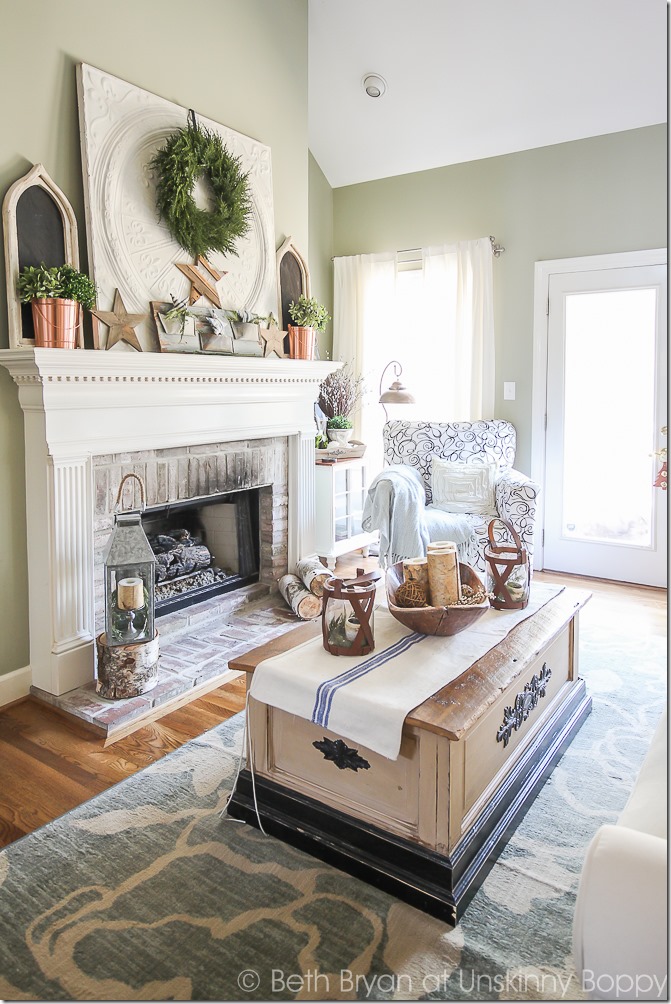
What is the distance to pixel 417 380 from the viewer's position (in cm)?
508

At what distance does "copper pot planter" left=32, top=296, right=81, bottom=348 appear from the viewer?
8.41ft

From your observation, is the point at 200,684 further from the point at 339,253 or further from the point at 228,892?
the point at 339,253

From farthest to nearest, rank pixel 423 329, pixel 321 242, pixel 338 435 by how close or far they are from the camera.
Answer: pixel 321 242, pixel 423 329, pixel 338 435

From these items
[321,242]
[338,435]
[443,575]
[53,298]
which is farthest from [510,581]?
[321,242]

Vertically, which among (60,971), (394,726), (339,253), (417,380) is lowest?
(60,971)

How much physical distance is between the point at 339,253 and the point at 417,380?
123 centimetres

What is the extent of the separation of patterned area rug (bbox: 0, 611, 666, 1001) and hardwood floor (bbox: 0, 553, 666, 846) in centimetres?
10

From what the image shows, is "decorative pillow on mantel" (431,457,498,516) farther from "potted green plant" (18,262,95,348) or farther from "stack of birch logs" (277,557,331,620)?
"potted green plant" (18,262,95,348)

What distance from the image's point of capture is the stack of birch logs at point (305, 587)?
368 centimetres

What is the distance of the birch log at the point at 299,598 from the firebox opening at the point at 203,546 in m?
0.26

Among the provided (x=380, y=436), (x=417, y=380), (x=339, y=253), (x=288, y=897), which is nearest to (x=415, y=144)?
(x=339, y=253)

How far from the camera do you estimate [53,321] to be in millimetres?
2582

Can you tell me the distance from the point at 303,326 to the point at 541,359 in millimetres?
1655

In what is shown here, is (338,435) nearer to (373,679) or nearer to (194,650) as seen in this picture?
(194,650)
